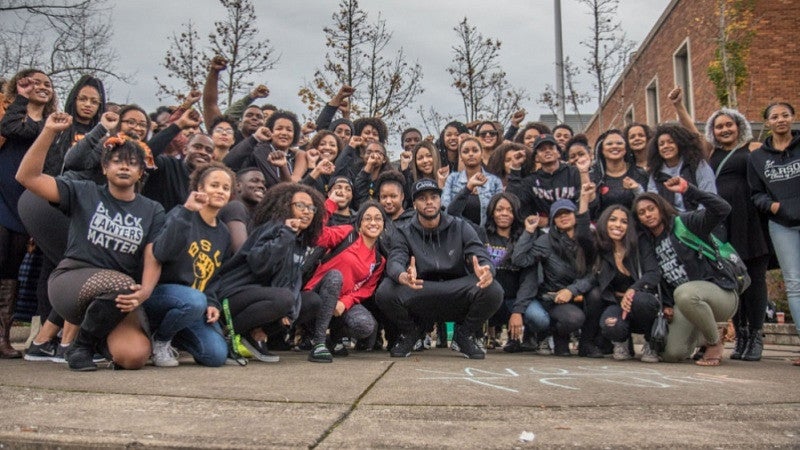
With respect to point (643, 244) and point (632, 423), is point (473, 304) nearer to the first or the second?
point (643, 244)

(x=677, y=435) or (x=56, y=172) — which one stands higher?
(x=56, y=172)

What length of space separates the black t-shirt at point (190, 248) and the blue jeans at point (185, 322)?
111mm

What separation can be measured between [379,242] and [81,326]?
8.99 ft

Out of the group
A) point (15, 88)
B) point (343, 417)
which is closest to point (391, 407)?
point (343, 417)

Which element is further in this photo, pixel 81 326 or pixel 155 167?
pixel 155 167

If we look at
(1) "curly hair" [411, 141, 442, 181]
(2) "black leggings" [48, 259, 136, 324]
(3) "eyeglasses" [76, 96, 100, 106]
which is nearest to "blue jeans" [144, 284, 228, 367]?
(2) "black leggings" [48, 259, 136, 324]

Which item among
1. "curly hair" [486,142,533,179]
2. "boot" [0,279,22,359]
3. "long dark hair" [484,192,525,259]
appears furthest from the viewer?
"curly hair" [486,142,533,179]

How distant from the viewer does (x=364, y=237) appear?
6.00 meters

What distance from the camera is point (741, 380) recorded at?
14.0 feet

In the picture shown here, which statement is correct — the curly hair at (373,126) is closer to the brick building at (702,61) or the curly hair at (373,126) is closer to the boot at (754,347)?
the boot at (754,347)

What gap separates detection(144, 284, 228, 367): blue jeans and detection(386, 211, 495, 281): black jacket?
1.61 metres

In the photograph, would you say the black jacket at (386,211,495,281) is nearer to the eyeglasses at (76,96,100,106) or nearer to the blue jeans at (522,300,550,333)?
the blue jeans at (522,300,550,333)

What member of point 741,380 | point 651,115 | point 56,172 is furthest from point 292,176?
point 651,115

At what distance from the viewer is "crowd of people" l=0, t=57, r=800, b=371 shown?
14.5ft
